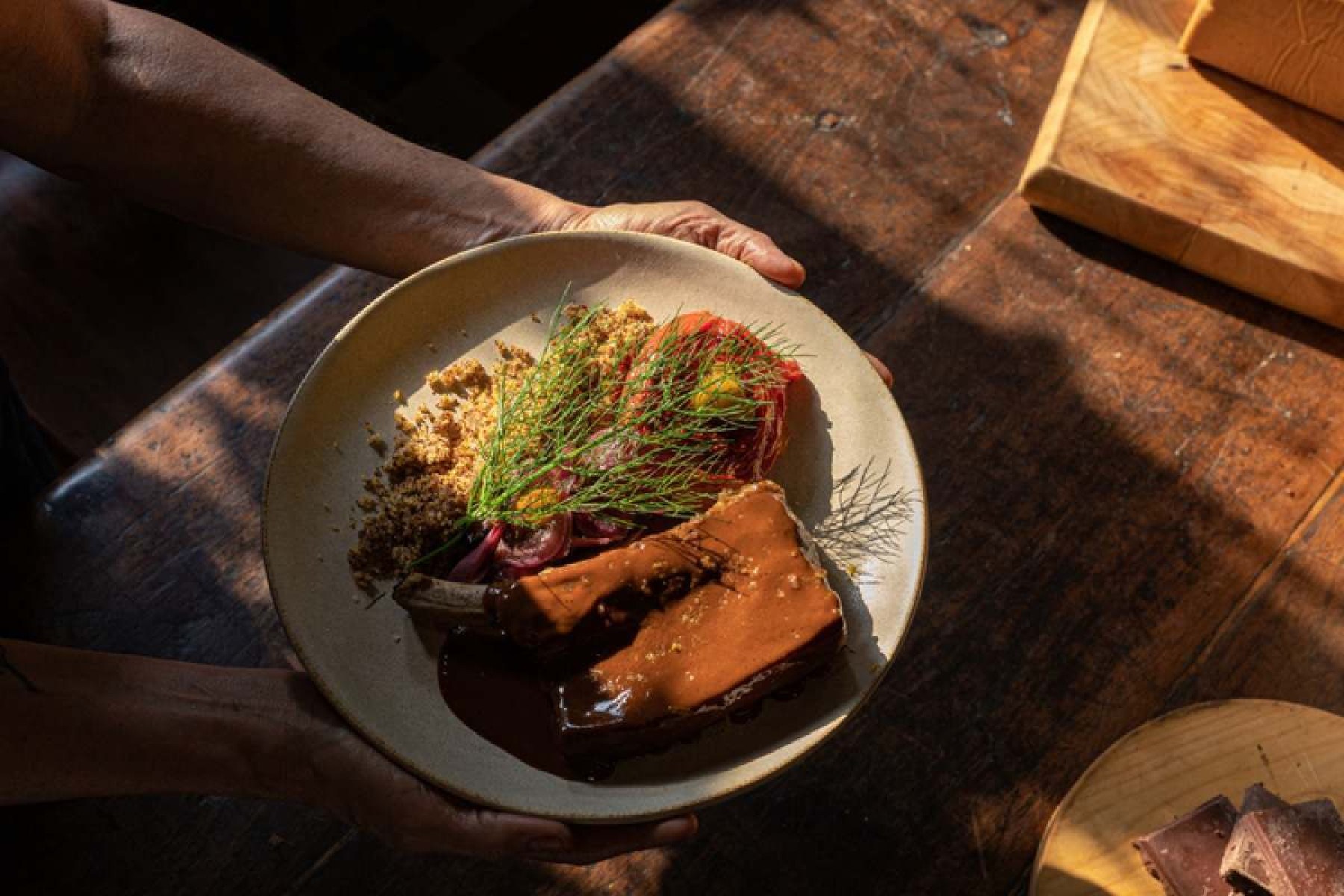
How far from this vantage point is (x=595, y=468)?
4.77 feet

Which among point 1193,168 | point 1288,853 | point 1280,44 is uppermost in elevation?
point 1280,44

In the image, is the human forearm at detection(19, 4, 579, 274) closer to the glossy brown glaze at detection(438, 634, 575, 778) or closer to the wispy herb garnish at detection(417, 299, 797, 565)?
the wispy herb garnish at detection(417, 299, 797, 565)

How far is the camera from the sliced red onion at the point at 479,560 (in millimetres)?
1425

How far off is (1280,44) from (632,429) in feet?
4.47

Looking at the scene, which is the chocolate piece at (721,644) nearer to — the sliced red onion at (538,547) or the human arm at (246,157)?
the sliced red onion at (538,547)

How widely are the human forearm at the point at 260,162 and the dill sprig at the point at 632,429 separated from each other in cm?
40

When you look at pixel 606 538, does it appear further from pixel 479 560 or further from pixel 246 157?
pixel 246 157

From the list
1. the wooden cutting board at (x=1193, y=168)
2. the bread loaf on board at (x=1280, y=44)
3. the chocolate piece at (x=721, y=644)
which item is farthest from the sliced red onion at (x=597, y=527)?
the bread loaf on board at (x=1280, y=44)

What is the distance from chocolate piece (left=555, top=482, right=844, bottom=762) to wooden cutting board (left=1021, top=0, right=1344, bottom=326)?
956mm

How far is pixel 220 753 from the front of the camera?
1.45 meters

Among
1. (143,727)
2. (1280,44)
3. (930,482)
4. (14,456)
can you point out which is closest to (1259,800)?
(930,482)

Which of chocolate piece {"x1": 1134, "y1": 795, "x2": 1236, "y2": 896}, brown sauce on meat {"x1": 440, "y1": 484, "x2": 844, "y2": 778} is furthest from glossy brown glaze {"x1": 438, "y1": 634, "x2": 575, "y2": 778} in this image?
chocolate piece {"x1": 1134, "y1": 795, "x2": 1236, "y2": 896}

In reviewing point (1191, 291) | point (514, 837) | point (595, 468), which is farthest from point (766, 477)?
point (1191, 291)

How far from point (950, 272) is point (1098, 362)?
29 centimetres
